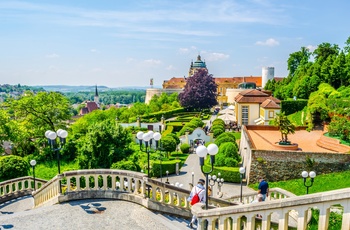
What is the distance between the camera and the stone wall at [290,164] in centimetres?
2106

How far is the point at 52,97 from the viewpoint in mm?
36531

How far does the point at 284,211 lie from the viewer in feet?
18.7

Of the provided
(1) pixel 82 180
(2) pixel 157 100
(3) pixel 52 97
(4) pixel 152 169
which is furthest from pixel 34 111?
(2) pixel 157 100

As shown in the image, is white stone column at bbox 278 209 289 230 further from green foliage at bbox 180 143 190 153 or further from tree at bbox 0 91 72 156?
tree at bbox 0 91 72 156

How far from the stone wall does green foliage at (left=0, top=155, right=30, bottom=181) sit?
15.3m

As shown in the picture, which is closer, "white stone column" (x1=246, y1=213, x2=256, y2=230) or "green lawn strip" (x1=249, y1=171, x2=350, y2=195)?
"white stone column" (x1=246, y1=213, x2=256, y2=230)

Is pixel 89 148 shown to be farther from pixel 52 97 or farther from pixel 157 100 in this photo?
pixel 157 100

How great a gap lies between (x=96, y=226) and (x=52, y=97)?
96.5 ft

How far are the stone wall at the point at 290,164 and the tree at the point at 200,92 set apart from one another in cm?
4916

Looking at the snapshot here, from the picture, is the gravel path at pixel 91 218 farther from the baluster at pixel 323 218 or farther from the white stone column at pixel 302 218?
the baluster at pixel 323 218

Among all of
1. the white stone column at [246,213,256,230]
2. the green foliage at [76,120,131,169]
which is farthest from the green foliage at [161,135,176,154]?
the white stone column at [246,213,256,230]

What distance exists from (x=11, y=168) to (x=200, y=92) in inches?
2109

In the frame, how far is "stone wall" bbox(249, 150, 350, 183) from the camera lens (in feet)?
69.1

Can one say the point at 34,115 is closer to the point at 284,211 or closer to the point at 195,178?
the point at 195,178
